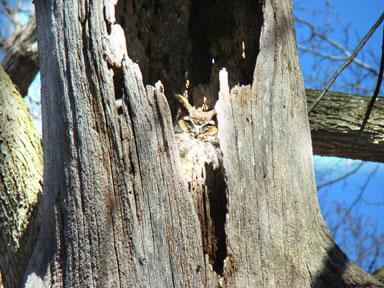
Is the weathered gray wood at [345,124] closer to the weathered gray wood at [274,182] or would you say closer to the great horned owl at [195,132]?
the great horned owl at [195,132]

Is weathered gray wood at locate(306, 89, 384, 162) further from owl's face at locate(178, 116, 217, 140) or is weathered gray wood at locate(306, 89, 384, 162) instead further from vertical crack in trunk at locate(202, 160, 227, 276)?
vertical crack in trunk at locate(202, 160, 227, 276)

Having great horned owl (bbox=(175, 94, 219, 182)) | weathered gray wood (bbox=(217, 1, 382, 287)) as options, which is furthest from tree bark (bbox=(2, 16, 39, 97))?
weathered gray wood (bbox=(217, 1, 382, 287))

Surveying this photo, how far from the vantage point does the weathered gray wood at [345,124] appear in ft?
13.4

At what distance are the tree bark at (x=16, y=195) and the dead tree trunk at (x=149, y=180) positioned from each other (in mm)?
373

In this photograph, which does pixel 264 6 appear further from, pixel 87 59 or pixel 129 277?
pixel 129 277

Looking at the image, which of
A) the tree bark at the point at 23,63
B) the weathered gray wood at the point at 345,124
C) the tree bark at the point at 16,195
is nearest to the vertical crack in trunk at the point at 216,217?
the tree bark at the point at 16,195

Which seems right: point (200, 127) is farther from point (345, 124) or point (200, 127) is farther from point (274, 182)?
point (345, 124)

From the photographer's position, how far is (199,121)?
3275mm

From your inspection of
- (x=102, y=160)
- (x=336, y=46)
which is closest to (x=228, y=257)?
(x=102, y=160)

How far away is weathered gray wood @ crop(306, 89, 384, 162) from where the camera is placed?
409 centimetres

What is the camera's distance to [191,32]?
338cm

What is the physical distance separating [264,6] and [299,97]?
40 centimetres

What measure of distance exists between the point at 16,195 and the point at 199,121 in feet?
3.05

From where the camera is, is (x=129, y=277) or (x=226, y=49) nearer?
(x=129, y=277)
